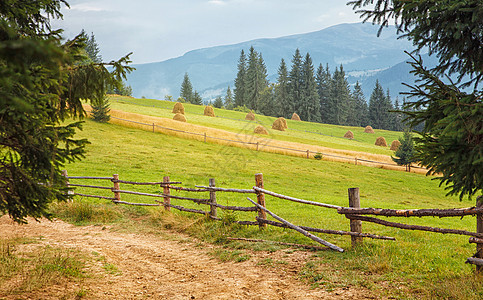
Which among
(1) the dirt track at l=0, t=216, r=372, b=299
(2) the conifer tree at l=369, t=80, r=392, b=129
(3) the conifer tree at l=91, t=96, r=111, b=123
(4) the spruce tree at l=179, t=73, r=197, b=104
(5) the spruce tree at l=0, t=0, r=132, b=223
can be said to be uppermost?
(4) the spruce tree at l=179, t=73, r=197, b=104

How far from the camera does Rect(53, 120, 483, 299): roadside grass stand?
18.6 feet

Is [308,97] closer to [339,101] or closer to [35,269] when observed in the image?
[339,101]

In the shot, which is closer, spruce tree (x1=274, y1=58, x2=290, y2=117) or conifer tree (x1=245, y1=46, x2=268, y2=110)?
spruce tree (x1=274, y1=58, x2=290, y2=117)

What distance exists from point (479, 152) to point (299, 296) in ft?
10.4

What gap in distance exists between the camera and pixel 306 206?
15586 mm

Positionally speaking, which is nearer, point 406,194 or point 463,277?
point 463,277

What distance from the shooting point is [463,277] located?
5.21 m

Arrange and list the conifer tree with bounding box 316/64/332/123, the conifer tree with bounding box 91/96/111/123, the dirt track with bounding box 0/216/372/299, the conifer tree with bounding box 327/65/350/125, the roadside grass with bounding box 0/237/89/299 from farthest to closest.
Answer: the conifer tree with bounding box 316/64/332/123
the conifer tree with bounding box 327/65/350/125
the conifer tree with bounding box 91/96/111/123
the dirt track with bounding box 0/216/372/299
the roadside grass with bounding box 0/237/89/299

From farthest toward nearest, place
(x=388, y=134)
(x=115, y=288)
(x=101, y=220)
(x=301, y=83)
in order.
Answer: (x=301, y=83)
(x=388, y=134)
(x=101, y=220)
(x=115, y=288)

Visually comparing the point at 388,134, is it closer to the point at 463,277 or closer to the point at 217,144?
the point at 217,144

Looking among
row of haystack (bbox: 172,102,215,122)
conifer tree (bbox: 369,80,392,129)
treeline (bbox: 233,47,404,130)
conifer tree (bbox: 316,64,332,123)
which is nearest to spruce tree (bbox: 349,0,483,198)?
row of haystack (bbox: 172,102,215,122)

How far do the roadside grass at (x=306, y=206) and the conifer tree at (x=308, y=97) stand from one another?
183 feet

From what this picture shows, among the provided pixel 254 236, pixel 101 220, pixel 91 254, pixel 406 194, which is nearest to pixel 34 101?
pixel 91 254

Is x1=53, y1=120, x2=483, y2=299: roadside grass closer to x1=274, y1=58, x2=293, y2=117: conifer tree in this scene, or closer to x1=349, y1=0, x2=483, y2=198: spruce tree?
x1=349, y1=0, x2=483, y2=198: spruce tree
